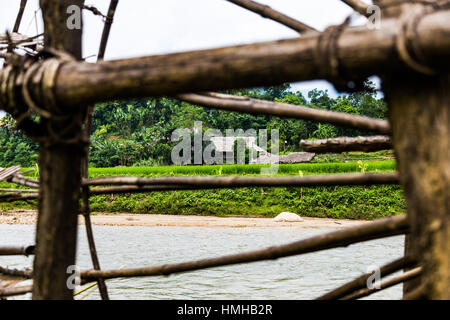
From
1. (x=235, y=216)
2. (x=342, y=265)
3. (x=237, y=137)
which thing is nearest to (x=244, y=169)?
(x=235, y=216)

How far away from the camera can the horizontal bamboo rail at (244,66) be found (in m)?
0.73

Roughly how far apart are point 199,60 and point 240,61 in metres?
0.08

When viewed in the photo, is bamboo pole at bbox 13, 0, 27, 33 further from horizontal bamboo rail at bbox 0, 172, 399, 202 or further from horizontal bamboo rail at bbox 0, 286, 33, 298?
horizontal bamboo rail at bbox 0, 286, 33, 298

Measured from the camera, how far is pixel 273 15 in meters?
1.58

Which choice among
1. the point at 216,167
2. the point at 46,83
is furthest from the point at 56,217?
the point at 216,167

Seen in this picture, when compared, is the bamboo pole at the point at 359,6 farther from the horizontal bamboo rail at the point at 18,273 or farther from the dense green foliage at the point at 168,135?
the dense green foliage at the point at 168,135

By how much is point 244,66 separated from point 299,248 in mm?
483

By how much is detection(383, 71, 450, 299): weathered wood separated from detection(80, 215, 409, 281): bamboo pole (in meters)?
0.20

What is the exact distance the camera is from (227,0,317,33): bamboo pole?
59.3 inches

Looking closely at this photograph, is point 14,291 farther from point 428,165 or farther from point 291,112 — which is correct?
point 428,165

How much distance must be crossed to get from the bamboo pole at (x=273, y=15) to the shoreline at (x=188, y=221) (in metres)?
11.4

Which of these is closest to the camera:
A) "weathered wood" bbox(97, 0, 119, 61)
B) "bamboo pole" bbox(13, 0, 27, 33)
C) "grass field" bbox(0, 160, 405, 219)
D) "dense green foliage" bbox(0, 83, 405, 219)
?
"weathered wood" bbox(97, 0, 119, 61)

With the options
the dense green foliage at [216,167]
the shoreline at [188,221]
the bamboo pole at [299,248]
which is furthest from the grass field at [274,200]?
the bamboo pole at [299,248]

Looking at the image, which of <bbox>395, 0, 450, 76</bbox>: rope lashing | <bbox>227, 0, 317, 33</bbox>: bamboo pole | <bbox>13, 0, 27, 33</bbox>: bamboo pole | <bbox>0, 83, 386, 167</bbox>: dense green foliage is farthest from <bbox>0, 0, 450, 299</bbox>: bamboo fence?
<bbox>0, 83, 386, 167</bbox>: dense green foliage
